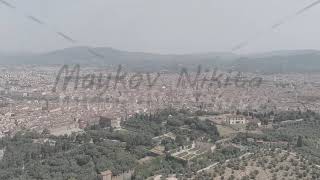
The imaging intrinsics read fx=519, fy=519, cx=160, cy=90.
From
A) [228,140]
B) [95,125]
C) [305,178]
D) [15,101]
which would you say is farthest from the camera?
[15,101]

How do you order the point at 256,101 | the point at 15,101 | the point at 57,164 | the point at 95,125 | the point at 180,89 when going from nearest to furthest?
the point at 57,164, the point at 95,125, the point at 256,101, the point at 15,101, the point at 180,89

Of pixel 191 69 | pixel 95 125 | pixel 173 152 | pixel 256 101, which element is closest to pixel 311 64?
pixel 191 69

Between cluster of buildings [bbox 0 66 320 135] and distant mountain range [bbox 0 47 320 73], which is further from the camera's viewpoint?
distant mountain range [bbox 0 47 320 73]

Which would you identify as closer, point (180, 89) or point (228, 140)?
point (228, 140)

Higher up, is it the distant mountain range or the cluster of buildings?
the distant mountain range

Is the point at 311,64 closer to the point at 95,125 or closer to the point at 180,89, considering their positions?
the point at 180,89

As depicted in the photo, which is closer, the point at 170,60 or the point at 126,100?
the point at 126,100

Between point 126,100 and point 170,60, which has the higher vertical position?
point 170,60

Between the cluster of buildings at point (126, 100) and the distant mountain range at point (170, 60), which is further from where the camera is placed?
the distant mountain range at point (170, 60)
